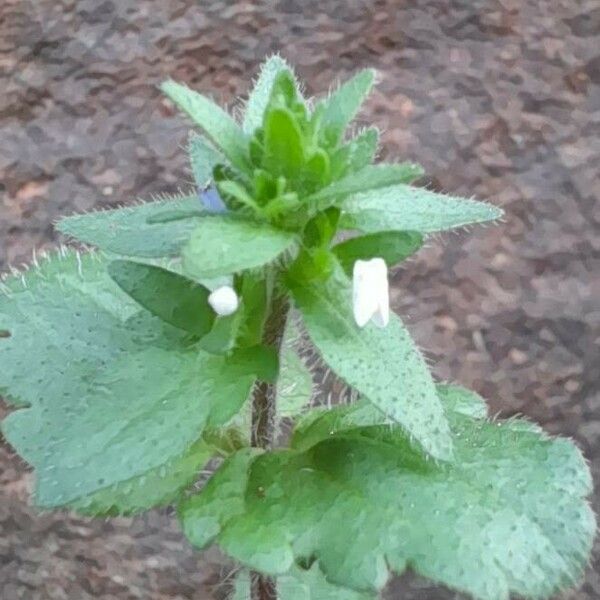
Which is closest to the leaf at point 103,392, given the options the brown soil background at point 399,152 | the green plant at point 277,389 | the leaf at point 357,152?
the green plant at point 277,389

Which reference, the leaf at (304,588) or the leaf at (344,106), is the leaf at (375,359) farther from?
the leaf at (304,588)

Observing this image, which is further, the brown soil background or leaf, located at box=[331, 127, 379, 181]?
the brown soil background

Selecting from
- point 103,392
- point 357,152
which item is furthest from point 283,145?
point 103,392

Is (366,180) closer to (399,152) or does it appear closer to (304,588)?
(304,588)

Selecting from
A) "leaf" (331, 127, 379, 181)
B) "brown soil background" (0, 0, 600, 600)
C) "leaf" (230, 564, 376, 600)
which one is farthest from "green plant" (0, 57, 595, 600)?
"brown soil background" (0, 0, 600, 600)

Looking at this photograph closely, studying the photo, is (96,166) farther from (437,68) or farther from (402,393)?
Result: (402,393)

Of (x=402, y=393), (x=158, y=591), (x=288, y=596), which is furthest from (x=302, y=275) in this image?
(x=158, y=591)

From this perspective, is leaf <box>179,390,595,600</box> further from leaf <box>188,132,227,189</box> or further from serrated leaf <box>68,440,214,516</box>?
leaf <box>188,132,227,189</box>

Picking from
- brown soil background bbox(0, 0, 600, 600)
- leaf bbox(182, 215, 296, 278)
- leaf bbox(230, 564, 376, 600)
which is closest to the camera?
leaf bbox(182, 215, 296, 278)
